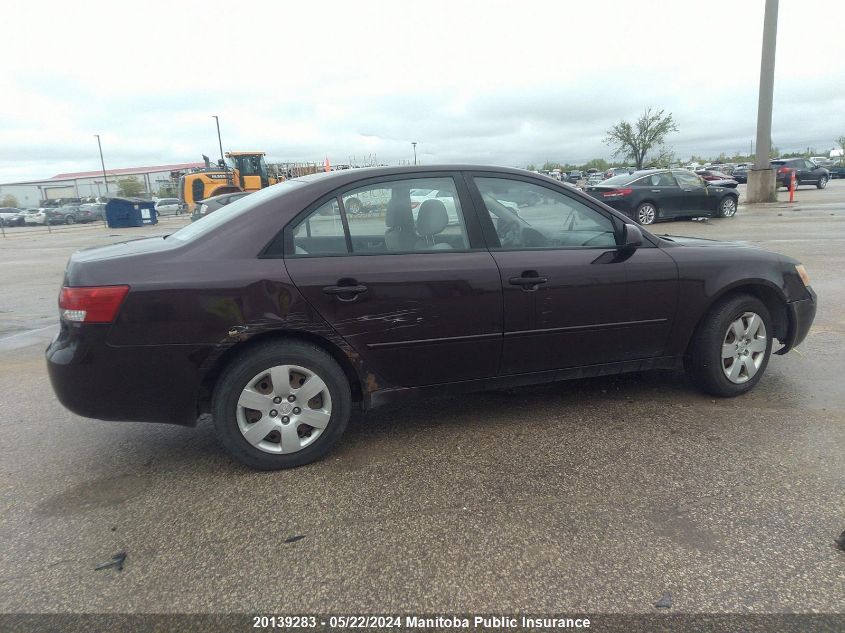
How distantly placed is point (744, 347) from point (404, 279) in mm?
2367

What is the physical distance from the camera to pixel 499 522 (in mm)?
2574

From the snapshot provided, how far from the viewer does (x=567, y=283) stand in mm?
3406

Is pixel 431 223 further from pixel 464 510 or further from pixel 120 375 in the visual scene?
pixel 120 375

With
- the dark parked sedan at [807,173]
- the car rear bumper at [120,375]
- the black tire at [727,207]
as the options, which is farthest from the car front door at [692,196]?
the dark parked sedan at [807,173]

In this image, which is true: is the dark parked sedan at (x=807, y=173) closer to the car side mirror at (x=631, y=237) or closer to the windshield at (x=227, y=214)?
the car side mirror at (x=631, y=237)

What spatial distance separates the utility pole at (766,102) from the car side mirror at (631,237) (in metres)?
20.8

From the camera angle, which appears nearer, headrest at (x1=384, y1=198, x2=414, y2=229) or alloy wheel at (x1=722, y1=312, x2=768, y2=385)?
headrest at (x1=384, y1=198, x2=414, y2=229)

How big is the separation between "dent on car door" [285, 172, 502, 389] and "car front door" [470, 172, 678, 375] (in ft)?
0.40

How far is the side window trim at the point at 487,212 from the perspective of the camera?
11.1 ft

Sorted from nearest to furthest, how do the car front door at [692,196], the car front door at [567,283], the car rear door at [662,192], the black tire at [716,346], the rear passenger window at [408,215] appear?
1. the rear passenger window at [408,215]
2. the car front door at [567,283]
3. the black tire at [716,346]
4. the car rear door at [662,192]
5. the car front door at [692,196]

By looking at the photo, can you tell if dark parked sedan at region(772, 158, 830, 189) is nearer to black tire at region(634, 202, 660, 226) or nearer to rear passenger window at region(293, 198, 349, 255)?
black tire at region(634, 202, 660, 226)

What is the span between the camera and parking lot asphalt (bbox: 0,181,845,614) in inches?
85.4

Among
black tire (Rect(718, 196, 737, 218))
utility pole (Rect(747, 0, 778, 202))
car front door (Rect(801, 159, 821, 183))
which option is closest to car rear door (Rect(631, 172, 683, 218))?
black tire (Rect(718, 196, 737, 218))

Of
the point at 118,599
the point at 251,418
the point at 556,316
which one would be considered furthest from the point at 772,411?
the point at 118,599
